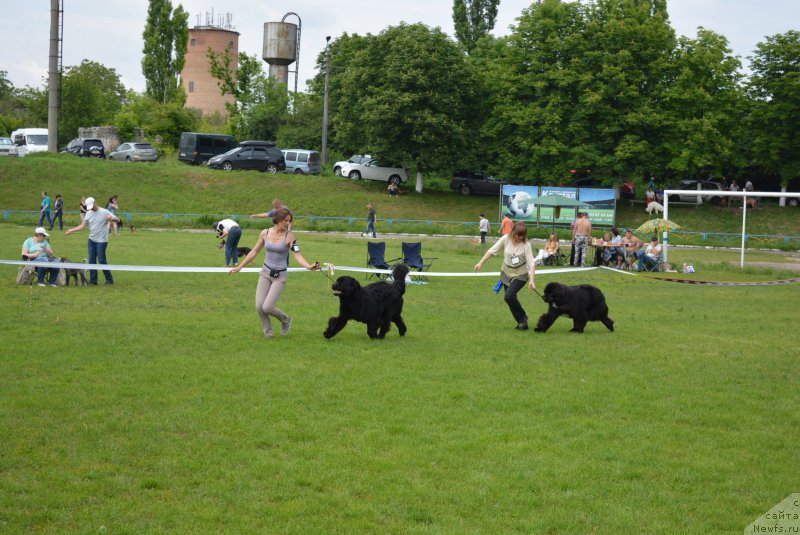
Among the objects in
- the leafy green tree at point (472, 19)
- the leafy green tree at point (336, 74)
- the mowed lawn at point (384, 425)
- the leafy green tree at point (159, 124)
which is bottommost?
the mowed lawn at point (384, 425)

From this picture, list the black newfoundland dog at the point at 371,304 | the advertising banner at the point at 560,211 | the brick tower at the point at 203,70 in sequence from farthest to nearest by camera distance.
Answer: the brick tower at the point at 203,70, the advertising banner at the point at 560,211, the black newfoundland dog at the point at 371,304

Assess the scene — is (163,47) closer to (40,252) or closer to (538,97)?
(538,97)

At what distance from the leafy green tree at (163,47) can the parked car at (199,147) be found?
67.1 ft

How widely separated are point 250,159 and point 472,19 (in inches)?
945

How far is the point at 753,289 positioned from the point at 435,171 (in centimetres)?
3598

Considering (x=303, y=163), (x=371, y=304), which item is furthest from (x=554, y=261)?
(x=303, y=163)

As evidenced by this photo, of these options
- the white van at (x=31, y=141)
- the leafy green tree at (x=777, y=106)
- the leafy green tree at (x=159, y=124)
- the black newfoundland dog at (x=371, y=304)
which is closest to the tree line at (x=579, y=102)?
the leafy green tree at (x=777, y=106)

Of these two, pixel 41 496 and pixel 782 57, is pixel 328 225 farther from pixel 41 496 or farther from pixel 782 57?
pixel 41 496

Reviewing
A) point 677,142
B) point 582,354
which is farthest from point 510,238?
point 677,142

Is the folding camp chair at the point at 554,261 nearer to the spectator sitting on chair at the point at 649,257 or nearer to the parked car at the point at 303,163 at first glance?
the spectator sitting on chair at the point at 649,257

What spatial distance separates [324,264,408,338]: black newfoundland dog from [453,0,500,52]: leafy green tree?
198 feet

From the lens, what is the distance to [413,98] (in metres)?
53.2

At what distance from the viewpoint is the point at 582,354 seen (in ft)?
38.5

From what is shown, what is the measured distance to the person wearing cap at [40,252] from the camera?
56.9 feet
